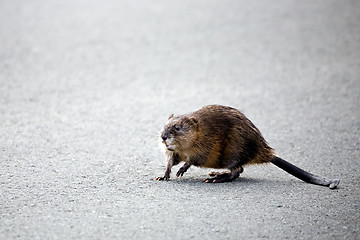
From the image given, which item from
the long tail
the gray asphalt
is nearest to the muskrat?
the long tail

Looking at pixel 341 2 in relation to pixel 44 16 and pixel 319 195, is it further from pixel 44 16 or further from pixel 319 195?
pixel 319 195

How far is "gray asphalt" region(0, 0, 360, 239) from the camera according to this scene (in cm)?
458

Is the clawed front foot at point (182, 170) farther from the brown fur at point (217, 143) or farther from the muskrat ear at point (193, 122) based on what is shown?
the muskrat ear at point (193, 122)

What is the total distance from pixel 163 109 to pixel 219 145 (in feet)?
8.80

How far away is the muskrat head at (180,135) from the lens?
18.6 feet

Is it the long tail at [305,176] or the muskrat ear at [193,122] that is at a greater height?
the muskrat ear at [193,122]

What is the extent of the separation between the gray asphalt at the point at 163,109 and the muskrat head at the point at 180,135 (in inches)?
14.5

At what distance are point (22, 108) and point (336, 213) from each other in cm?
499

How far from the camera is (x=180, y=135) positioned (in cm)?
568

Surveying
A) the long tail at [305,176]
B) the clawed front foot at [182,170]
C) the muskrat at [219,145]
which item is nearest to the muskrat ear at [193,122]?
the muskrat at [219,145]

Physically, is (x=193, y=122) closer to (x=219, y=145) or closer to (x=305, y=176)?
(x=219, y=145)

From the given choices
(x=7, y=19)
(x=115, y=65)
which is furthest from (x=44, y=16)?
(x=115, y=65)

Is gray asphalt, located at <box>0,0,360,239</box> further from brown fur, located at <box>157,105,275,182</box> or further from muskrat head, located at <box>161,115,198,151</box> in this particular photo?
muskrat head, located at <box>161,115,198,151</box>

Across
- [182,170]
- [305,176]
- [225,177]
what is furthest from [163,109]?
[305,176]
